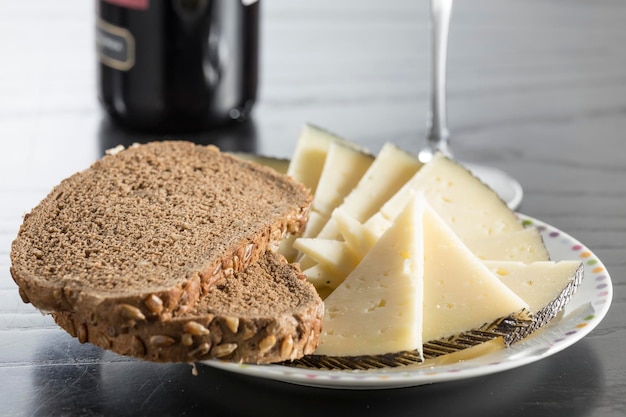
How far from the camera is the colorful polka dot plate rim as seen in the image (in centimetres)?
135

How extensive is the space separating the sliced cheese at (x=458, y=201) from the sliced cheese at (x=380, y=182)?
0.20 ft

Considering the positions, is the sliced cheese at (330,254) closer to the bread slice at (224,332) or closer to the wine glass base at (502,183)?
the bread slice at (224,332)

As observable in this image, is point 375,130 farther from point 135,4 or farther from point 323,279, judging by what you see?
point 323,279

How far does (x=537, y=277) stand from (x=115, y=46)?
1.34 meters

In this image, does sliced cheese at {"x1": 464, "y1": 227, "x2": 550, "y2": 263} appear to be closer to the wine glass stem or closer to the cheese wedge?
the cheese wedge

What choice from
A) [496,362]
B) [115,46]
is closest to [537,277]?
[496,362]

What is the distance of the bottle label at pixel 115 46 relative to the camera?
254cm

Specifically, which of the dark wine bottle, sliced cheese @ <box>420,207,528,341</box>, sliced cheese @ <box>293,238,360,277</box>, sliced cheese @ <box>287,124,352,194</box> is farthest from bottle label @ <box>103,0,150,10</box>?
sliced cheese @ <box>420,207,528,341</box>

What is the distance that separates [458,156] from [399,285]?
1199mm

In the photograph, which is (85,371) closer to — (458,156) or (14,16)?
(458,156)

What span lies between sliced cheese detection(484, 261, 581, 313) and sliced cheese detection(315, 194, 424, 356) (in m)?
0.16

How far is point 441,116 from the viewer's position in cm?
240

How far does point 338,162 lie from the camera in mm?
2029

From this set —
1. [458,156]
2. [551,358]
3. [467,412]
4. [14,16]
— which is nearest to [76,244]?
[467,412]
